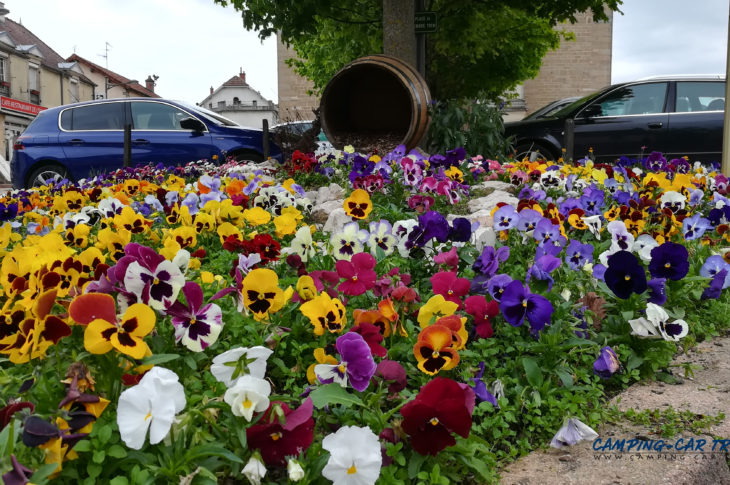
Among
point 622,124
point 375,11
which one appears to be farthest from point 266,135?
point 622,124

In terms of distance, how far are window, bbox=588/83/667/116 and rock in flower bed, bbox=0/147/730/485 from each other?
20.5 ft

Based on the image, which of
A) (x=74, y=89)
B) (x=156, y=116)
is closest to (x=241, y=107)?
(x=74, y=89)

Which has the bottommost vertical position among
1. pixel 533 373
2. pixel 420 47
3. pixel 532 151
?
pixel 533 373

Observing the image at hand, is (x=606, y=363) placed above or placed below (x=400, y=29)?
below

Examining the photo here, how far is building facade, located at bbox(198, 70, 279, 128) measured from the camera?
6391cm

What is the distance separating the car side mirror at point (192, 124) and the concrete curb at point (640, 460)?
327 inches

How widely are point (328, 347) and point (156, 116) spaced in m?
8.90

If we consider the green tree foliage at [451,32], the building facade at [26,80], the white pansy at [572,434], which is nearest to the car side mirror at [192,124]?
the green tree foliage at [451,32]

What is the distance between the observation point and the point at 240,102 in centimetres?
6606

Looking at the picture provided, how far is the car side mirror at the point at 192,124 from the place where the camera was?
9.25 metres

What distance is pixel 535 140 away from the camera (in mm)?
9469

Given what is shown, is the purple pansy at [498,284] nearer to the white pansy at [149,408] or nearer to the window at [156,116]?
the white pansy at [149,408]

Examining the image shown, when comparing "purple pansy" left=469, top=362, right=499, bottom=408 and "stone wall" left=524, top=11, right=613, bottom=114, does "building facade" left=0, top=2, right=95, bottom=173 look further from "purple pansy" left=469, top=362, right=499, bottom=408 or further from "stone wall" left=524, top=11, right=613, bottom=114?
"purple pansy" left=469, top=362, right=499, bottom=408

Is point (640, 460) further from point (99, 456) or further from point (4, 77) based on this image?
point (4, 77)
